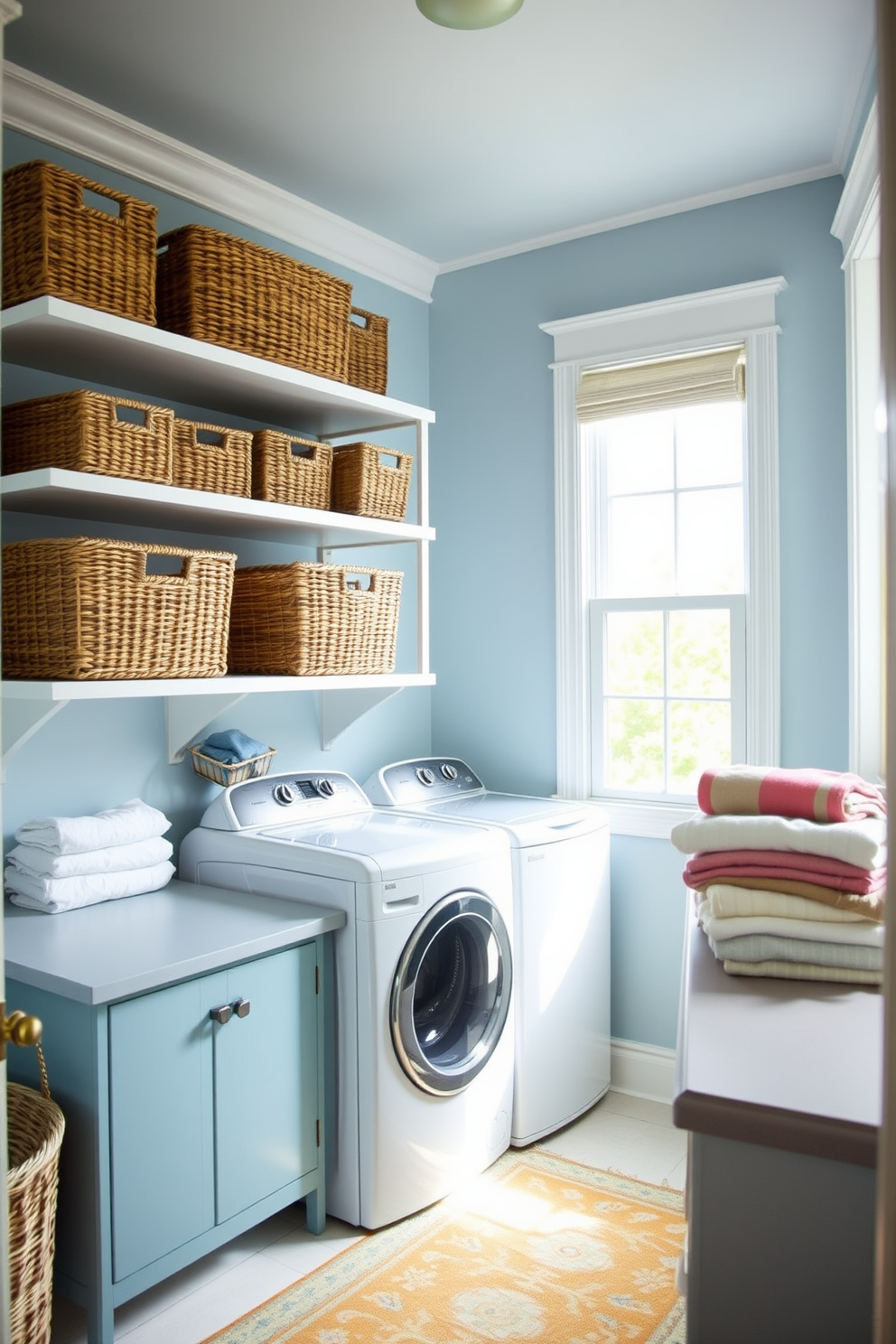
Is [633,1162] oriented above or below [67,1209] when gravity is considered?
below

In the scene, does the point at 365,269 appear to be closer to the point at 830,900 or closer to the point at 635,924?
the point at 635,924

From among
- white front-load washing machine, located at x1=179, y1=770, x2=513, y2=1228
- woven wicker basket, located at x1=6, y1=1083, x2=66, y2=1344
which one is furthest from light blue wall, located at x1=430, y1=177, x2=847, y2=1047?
woven wicker basket, located at x1=6, y1=1083, x2=66, y2=1344

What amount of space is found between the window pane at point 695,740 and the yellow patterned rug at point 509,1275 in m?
1.17

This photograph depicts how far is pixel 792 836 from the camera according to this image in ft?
4.87

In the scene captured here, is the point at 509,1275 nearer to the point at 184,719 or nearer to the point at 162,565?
the point at 184,719

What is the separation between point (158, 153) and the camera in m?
2.64

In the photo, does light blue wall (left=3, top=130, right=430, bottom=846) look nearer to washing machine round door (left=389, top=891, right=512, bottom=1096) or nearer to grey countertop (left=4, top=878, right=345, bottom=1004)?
grey countertop (left=4, top=878, right=345, bottom=1004)

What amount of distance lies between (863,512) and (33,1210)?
2486 millimetres

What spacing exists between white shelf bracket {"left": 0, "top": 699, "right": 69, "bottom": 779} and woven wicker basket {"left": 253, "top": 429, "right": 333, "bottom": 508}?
2.66 feet

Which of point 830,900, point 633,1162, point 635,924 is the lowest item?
point 633,1162

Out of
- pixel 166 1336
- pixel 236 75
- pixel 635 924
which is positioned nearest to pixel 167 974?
pixel 166 1336

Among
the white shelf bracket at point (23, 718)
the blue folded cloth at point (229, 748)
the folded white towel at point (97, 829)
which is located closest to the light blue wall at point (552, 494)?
the blue folded cloth at point (229, 748)

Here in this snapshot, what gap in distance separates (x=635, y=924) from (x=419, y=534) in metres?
1.40

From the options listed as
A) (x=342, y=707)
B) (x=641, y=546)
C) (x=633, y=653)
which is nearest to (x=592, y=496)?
(x=641, y=546)
